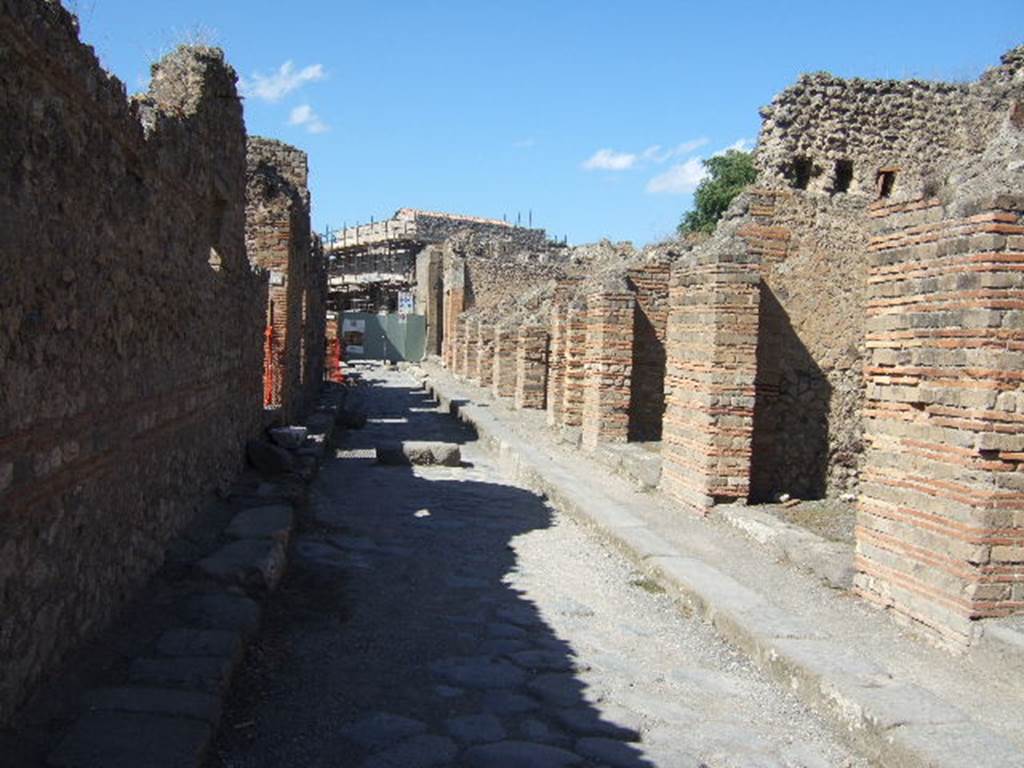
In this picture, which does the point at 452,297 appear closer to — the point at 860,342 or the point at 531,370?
the point at 531,370

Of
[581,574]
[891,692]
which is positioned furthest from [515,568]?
[891,692]

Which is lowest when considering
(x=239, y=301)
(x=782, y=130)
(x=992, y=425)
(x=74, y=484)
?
(x=74, y=484)

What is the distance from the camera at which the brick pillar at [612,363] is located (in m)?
11.7

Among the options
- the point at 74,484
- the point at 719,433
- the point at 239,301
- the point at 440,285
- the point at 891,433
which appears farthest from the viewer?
the point at 440,285

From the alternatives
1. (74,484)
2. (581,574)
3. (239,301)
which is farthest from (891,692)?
(239,301)

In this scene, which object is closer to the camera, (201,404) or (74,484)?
(74,484)

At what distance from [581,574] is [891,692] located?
9.70 ft

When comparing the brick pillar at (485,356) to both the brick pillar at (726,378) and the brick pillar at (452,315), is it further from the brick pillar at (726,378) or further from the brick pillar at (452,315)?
the brick pillar at (726,378)

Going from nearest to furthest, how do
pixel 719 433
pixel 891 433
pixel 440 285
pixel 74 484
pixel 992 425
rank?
pixel 74 484 → pixel 992 425 → pixel 891 433 → pixel 719 433 → pixel 440 285

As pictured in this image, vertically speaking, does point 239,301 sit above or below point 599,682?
above

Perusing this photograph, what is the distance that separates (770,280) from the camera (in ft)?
27.4

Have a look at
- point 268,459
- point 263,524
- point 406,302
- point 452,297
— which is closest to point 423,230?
point 406,302

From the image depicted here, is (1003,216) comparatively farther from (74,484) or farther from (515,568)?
(74,484)

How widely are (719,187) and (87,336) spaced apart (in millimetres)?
36320
